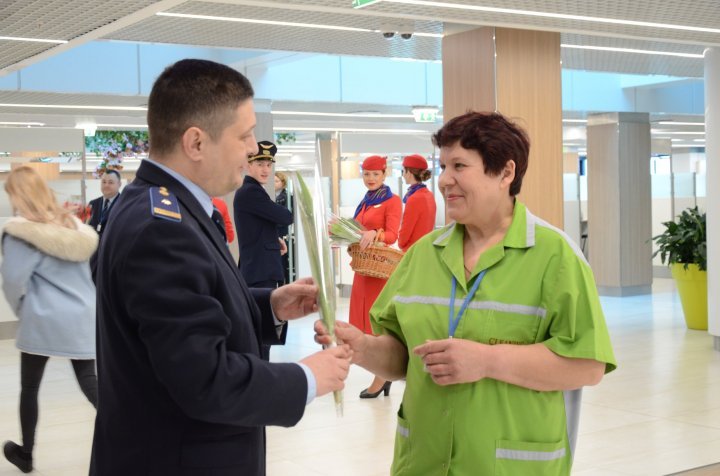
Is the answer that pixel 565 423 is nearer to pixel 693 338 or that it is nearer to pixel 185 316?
pixel 185 316

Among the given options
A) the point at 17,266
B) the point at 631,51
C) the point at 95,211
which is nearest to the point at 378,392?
the point at 17,266

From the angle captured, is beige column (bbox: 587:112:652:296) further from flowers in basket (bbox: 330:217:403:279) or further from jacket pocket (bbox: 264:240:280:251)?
flowers in basket (bbox: 330:217:403:279)

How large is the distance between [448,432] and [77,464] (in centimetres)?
381

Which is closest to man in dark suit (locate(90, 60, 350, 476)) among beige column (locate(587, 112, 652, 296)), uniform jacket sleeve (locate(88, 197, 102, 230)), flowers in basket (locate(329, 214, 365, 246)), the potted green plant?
flowers in basket (locate(329, 214, 365, 246))

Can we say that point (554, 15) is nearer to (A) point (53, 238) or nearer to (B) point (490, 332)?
(A) point (53, 238)

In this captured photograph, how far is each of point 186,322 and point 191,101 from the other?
45 cm

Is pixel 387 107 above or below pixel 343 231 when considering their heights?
above

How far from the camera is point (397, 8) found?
6.73 m

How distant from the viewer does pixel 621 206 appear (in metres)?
14.8

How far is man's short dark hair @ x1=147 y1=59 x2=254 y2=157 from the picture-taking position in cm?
186

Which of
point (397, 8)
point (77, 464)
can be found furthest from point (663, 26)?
point (77, 464)

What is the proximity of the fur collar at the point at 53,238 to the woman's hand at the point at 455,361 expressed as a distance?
3.52m

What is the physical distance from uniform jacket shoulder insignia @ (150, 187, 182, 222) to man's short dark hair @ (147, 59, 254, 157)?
11 centimetres

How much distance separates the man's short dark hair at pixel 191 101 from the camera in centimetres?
186
